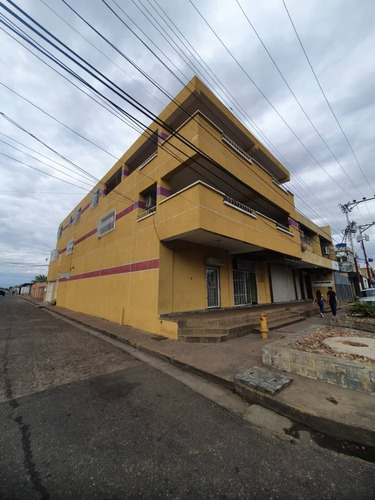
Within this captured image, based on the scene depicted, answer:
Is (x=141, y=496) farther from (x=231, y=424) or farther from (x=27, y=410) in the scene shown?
(x=27, y=410)

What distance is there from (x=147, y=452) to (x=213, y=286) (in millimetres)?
8837

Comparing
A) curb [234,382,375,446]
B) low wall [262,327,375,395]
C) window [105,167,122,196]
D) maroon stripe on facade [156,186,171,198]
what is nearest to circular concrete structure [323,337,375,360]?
low wall [262,327,375,395]

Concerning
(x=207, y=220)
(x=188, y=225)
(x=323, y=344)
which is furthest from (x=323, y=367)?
(x=188, y=225)

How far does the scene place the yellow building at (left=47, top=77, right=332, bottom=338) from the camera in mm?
8203

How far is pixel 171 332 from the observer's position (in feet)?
24.7

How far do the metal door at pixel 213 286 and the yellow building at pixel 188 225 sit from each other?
0.05 meters

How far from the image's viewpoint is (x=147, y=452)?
7.86ft

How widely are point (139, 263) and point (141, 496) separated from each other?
8318mm

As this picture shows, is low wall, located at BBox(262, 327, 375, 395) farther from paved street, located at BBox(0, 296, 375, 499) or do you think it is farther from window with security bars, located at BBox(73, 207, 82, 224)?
window with security bars, located at BBox(73, 207, 82, 224)

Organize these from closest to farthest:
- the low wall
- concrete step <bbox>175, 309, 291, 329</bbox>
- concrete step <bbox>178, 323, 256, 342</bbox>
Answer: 1. the low wall
2. concrete step <bbox>178, 323, 256, 342</bbox>
3. concrete step <bbox>175, 309, 291, 329</bbox>

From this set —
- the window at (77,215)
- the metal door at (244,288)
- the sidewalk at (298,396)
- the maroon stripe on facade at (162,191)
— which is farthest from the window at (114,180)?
the sidewalk at (298,396)

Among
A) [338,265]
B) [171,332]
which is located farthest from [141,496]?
[338,265]

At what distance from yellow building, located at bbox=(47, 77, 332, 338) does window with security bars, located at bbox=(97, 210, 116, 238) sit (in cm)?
7

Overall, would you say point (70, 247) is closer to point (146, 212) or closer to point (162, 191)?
point (146, 212)
